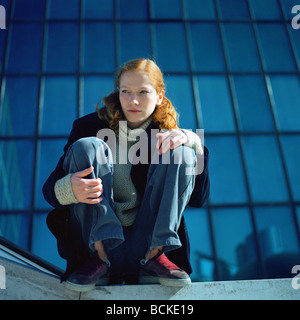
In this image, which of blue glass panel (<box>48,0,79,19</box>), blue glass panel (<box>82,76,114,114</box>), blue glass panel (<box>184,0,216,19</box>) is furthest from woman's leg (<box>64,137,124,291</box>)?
blue glass panel (<box>184,0,216,19</box>)

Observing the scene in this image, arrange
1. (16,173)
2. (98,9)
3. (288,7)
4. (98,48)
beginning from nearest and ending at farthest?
(16,173) < (98,48) < (98,9) < (288,7)

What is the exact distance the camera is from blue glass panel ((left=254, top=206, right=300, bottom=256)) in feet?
12.8

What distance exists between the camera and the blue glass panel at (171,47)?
462cm

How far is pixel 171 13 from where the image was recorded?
16.2 ft

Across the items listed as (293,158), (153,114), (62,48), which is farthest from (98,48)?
(153,114)

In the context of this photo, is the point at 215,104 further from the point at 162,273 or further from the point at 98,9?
the point at 162,273

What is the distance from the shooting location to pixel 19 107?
4344mm

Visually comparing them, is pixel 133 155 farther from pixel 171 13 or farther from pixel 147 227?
pixel 171 13

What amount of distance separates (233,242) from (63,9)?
165 inches

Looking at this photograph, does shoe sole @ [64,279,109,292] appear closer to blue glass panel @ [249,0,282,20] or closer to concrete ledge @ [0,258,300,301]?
concrete ledge @ [0,258,300,301]

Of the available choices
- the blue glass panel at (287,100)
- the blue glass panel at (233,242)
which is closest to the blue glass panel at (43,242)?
the blue glass panel at (233,242)

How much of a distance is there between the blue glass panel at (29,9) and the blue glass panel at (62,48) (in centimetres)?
29

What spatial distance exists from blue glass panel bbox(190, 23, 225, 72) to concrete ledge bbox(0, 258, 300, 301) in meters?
3.91

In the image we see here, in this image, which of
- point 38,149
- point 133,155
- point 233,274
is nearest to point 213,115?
point 233,274
